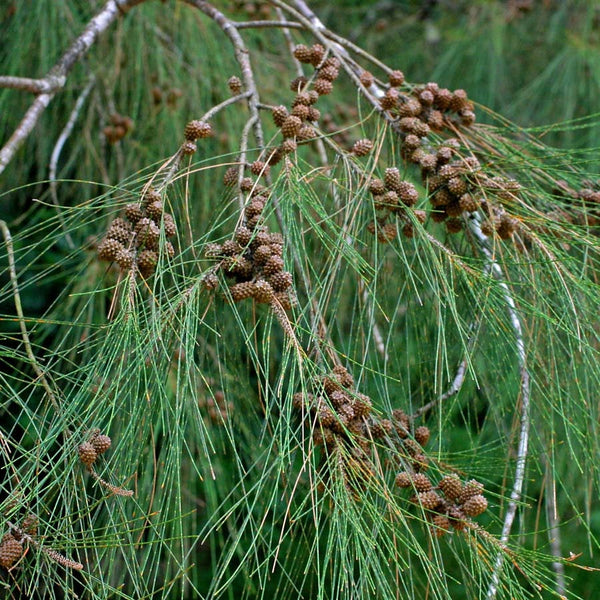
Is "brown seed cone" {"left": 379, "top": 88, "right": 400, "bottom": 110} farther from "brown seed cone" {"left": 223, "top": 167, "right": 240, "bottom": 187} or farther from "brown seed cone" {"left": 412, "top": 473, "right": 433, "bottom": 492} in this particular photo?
"brown seed cone" {"left": 412, "top": 473, "right": 433, "bottom": 492}

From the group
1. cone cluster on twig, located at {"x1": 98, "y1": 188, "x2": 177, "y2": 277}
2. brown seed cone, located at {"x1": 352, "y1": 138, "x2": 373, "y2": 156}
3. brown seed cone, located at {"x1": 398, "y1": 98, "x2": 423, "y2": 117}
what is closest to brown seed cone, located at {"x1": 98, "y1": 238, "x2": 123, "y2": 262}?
cone cluster on twig, located at {"x1": 98, "y1": 188, "x2": 177, "y2": 277}

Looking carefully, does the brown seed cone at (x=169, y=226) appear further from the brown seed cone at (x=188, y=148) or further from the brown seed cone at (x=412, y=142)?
the brown seed cone at (x=412, y=142)

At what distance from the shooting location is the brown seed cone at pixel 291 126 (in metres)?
0.94

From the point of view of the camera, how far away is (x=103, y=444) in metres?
0.76

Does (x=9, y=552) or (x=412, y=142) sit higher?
(x=412, y=142)

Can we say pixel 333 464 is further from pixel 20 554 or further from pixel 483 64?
pixel 483 64

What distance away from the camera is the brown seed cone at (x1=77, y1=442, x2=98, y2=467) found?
0.75 metres

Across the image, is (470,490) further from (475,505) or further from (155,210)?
(155,210)

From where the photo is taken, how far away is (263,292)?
0.79 m

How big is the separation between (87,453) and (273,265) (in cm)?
26

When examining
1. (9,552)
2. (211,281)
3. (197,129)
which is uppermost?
(197,129)

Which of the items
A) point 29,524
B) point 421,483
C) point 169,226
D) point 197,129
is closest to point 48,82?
point 197,129

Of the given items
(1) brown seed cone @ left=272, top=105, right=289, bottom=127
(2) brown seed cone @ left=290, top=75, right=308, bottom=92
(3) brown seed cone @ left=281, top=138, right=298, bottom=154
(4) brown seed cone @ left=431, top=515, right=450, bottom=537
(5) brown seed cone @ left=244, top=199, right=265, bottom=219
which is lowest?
(4) brown seed cone @ left=431, top=515, right=450, bottom=537

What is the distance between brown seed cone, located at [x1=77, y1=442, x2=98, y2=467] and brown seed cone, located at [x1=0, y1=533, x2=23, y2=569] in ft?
0.30
